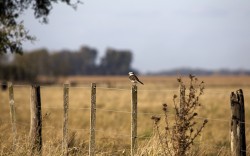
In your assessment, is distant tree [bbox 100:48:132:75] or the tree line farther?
distant tree [bbox 100:48:132:75]

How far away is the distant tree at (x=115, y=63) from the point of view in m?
157

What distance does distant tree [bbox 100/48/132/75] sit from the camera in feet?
516

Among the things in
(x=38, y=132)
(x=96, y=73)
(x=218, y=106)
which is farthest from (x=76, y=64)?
(x=38, y=132)

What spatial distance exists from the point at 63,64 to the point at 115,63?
44.5 m

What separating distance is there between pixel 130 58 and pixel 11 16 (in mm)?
151498

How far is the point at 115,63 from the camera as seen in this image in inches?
6235

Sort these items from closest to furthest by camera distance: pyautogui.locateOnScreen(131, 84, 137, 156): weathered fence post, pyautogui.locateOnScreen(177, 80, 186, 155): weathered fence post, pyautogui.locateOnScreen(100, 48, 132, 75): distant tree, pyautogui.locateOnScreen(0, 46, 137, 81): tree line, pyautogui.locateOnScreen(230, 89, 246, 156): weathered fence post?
pyautogui.locateOnScreen(230, 89, 246, 156): weathered fence post, pyautogui.locateOnScreen(177, 80, 186, 155): weathered fence post, pyautogui.locateOnScreen(131, 84, 137, 156): weathered fence post, pyautogui.locateOnScreen(0, 46, 137, 81): tree line, pyautogui.locateOnScreen(100, 48, 132, 75): distant tree

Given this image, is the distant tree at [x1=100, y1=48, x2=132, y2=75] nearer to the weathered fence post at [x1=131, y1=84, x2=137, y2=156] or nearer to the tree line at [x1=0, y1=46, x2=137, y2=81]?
the tree line at [x1=0, y1=46, x2=137, y2=81]

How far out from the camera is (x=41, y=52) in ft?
383

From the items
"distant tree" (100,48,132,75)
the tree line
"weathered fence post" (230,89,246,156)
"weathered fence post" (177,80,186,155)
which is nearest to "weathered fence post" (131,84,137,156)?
"weathered fence post" (177,80,186,155)

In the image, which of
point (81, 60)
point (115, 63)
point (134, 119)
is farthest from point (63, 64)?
point (134, 119)

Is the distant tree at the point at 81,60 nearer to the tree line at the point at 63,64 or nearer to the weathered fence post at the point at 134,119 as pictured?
the tree line at the point at 63,64

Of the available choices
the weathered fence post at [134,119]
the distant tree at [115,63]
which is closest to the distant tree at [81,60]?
the distant tree at [115,63]

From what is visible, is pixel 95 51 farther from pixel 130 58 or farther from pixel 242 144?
pixel 242 144
